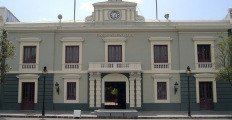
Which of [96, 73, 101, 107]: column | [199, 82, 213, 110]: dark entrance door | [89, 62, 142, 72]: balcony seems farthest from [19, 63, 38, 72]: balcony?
[199, 82, 213, 110]: dark entrance door

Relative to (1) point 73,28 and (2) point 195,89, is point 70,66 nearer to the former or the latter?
(1) point 73,28

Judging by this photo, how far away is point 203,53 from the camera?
27266 millimetres

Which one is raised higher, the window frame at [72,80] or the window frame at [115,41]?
the window frame at [115,41]

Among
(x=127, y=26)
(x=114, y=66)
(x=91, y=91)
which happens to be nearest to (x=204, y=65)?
(x=127, y=26)

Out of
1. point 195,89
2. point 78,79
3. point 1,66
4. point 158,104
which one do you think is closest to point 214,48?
point 195,89

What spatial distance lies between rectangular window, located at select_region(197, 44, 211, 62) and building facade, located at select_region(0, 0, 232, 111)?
8cm

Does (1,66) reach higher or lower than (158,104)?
higher

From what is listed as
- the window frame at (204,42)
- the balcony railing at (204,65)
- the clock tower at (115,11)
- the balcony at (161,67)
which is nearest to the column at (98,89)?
the balcony at (161,67)

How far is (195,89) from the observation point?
26.7 meters

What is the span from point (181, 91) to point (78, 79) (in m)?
8.78

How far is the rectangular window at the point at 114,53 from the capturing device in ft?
89.8

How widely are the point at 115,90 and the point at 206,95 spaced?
25.6ft

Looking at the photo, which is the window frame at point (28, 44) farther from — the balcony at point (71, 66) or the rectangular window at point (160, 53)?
the rectangular window at point (160, 53)

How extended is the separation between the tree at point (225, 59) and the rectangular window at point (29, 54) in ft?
50.4
